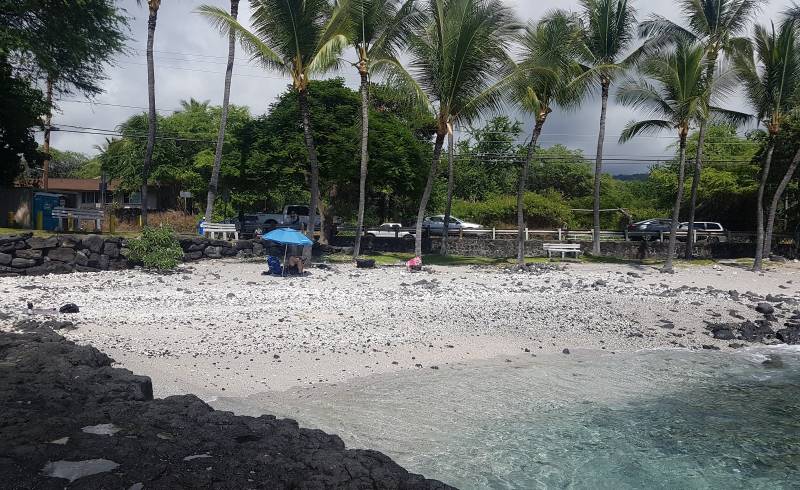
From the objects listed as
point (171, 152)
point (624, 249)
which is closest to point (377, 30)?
point (624, 249)

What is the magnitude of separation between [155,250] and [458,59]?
37.5 ft

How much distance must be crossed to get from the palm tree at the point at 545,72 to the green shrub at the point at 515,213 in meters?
12.4

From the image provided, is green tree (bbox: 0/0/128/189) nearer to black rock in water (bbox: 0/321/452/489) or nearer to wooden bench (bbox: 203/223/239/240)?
wooden bench (bbox: 203/223/239/240)

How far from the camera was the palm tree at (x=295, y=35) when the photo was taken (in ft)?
62.7

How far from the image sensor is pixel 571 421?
862cm

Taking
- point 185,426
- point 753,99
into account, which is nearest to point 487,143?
point 753,99

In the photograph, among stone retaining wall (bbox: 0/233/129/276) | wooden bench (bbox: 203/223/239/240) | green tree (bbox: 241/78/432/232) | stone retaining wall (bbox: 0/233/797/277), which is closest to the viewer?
stone retaining wall (bbox: 0/233/129/276)

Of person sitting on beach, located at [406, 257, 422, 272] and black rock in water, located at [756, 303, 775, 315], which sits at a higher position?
person sitting on beach, located at [406, 257, 422, 272]

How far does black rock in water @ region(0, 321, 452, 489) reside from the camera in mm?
4789

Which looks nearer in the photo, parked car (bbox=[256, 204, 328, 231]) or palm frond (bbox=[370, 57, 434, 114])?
palm frond (bbox=[370, 57, 434, 114])

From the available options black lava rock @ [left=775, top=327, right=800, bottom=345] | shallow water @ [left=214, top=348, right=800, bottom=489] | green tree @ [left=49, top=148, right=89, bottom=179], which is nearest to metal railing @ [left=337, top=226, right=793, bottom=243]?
black lava rock @ [left=775, top=327, right=800, bottom=345]

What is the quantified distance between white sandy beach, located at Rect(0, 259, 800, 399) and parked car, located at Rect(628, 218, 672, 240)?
11.1 m

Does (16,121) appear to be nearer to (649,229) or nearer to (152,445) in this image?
(152,445)

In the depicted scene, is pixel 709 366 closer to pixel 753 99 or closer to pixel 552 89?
pixel 552 89
